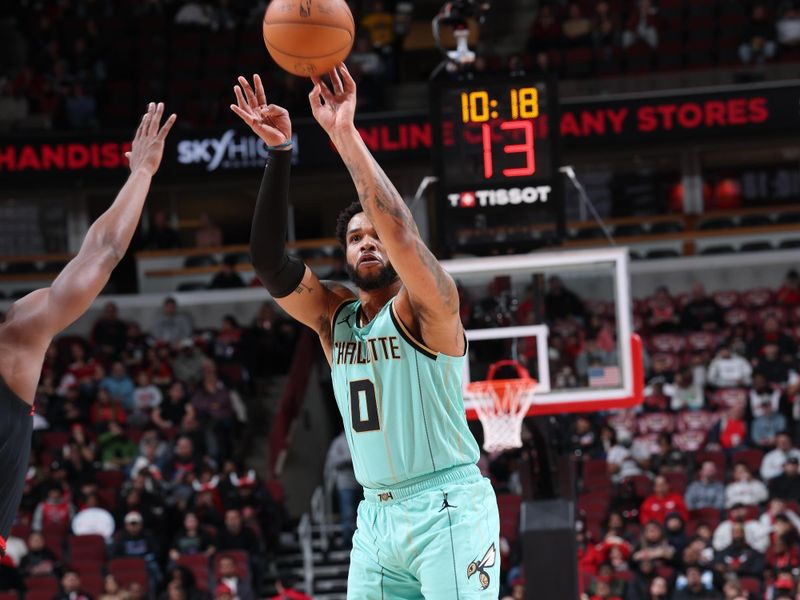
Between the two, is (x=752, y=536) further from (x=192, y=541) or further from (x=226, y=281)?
(x=226, y=281)

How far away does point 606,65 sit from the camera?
20891mm

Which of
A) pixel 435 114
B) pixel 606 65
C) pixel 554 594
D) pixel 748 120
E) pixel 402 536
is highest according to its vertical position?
pixel 606 65

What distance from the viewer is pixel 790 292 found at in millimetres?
18203

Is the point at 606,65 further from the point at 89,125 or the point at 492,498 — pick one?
the point at 492,498

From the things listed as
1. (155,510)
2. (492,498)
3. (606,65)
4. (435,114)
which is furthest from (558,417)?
(606,65)

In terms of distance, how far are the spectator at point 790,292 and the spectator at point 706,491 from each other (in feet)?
14.7

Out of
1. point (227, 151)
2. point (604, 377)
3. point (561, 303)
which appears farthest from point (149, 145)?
point (227, 151)

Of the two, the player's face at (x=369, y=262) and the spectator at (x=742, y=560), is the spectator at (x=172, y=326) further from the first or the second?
the player's face at (x=369, y=262)

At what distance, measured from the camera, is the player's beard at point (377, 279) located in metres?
4.85

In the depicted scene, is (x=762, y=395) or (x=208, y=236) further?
(x=208, y=236)

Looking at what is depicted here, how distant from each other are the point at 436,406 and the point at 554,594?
217 inches

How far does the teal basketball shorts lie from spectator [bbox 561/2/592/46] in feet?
55.9

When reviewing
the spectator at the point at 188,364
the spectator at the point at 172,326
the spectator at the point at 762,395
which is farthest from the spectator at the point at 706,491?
the spectator at the point at 172,326

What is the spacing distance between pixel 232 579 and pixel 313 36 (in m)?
9.43
